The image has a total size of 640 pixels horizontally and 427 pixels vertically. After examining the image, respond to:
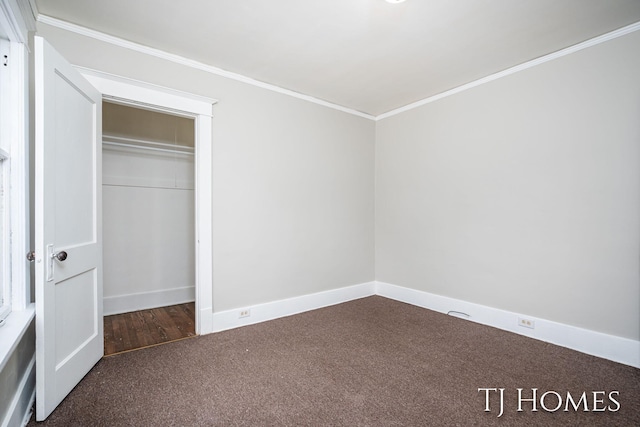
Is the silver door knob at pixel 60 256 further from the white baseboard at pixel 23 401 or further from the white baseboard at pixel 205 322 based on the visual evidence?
the white baseboard at pixel 205 322

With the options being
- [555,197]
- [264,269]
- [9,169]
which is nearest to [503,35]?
[555,197]

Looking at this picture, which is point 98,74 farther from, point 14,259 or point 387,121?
point 387,121

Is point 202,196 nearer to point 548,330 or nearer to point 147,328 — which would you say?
point 147,328

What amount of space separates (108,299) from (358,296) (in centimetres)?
304

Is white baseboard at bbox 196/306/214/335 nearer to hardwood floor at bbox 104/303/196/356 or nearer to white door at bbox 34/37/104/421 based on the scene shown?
hardwood floor at bbox 104/303/196/356

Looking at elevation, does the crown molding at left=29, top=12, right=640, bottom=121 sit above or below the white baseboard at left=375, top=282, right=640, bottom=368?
above

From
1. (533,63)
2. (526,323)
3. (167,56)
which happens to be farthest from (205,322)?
(533,63)

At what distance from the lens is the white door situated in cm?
176

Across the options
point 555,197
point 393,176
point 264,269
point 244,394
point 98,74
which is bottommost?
point 244,394

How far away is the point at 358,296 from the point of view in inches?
167

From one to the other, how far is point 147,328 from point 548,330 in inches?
151

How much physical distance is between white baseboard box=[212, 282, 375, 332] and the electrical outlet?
1.85 meters

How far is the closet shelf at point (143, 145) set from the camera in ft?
11.7

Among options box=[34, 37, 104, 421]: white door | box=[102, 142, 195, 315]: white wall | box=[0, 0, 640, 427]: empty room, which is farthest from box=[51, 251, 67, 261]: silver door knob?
box=[102, 142, 195, 315]: white wall
